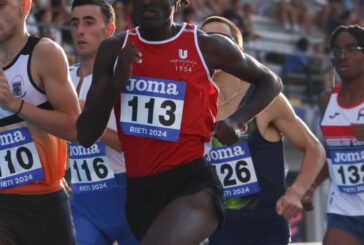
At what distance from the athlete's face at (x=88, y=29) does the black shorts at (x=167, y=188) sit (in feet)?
7.63

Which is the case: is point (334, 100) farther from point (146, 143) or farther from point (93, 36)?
point (146, 143)

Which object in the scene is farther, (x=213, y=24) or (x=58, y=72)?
(x=213, y=24)

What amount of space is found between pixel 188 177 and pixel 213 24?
2209 mm

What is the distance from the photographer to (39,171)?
21.2 feet

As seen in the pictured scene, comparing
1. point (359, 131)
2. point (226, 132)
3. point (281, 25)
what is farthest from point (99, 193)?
point (281, 25)

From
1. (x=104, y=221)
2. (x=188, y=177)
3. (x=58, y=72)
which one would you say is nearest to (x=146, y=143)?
(x=188, y=177)

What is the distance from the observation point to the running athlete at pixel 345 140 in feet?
27.6

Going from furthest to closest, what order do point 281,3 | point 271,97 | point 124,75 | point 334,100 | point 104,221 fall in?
1. point 281,3
2. point 334,100
3. point 104,221
4. point 271,97
5. point 124,75

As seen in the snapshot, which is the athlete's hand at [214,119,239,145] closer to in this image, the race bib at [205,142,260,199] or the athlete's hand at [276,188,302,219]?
the athlete's hand at [276,188,302,219]

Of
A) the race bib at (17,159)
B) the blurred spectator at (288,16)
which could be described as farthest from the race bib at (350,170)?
the blurred spectator at (288,16)

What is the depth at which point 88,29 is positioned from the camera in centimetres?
833

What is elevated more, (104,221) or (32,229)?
(32,229)

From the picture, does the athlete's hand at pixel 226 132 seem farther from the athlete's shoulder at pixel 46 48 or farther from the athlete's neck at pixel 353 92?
the athlete's neck at pixel 353 92

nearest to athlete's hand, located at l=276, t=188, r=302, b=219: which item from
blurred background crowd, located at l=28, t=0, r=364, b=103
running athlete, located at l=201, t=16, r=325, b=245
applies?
running athlete, located at l=201, t=16, r=325, b=245
